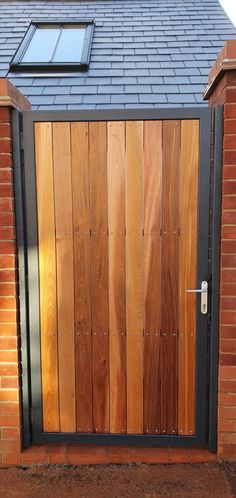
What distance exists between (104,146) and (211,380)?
5.42 ft

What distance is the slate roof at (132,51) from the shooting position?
4.48 m

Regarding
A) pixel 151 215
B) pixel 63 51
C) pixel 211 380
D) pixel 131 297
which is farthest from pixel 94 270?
pixel 63 51

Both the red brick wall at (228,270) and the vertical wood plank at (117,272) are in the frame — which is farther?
the vertical wood plank at (117,272)

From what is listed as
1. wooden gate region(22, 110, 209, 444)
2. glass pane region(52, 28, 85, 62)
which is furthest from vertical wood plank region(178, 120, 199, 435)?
glass pane region(52, 28, 85, 62)

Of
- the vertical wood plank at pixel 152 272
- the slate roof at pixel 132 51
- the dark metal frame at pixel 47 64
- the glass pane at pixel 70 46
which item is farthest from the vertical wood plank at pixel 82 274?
the glass pane at pixel 70 46

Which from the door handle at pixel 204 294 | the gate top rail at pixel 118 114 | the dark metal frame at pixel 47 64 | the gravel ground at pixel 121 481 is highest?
the dark metal frame at pixel 47 64

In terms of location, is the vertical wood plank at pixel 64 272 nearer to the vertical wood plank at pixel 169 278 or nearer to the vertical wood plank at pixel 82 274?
the vertical wood plank at pixel 82 274

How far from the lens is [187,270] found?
2467 millimetres

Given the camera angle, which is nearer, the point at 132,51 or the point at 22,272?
the point at 22,272

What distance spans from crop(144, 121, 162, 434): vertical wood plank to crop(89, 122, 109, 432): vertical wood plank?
26 cm

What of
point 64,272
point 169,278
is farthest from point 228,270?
point 64,272

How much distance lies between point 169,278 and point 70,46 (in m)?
4.63

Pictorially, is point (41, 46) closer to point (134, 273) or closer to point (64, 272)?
point (64, 272)

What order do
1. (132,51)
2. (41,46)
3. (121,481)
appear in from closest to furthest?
(121,481)
(132,51)
(41,46)
